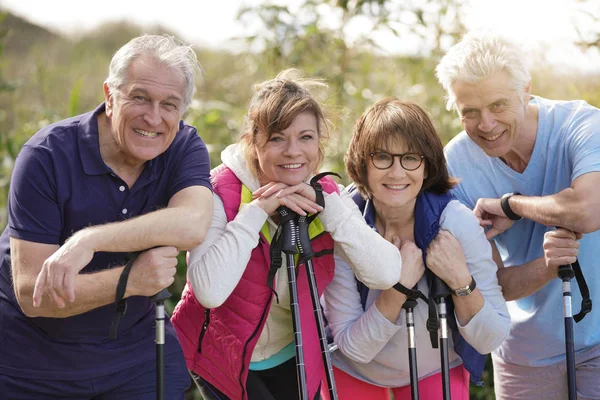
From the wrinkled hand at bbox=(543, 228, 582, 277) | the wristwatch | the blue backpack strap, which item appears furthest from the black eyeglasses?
the wrinkled hand at bbox=(543, 228, 582, 277)

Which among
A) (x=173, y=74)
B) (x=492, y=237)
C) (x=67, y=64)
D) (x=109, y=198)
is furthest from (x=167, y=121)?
(x=67, y=64)

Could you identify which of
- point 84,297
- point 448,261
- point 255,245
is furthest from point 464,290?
point 84,297

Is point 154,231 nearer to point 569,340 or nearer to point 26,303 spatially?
point 26,303

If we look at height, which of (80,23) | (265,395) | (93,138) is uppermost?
(80,23)

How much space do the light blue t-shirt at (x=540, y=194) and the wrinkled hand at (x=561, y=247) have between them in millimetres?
230

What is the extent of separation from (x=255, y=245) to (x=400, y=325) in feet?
2.31

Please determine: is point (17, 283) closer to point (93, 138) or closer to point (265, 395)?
point (93, 138)

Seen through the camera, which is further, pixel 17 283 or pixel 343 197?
pixel 343 197

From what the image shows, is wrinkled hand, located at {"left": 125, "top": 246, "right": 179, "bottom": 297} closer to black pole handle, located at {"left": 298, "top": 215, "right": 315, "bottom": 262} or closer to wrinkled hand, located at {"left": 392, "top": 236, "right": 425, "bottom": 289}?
black pole handle, located at {"left": 298, "top": 215, "right": 315, "bottom": 262}

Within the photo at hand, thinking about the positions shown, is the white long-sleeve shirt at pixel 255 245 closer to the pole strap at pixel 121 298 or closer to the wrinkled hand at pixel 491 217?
the pole strap at pixel 121 298

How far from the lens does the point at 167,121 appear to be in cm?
285

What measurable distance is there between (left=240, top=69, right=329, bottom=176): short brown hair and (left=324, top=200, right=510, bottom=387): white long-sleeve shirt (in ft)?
1.88

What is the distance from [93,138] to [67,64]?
6.77 meters

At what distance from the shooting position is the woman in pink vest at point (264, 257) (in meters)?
2.97
